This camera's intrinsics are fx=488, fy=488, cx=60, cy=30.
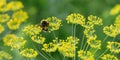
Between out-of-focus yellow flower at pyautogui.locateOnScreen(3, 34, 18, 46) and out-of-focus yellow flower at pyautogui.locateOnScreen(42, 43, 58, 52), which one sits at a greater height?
out-of-focus yellow flower at pyautogui.locateOnScreen(3, 34, 18, 46)

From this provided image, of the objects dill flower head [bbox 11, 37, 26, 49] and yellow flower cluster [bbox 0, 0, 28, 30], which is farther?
yellow flower cluster [bbox 0, 0, 28, 30]

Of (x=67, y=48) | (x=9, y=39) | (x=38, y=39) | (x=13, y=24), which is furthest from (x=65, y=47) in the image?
(x=13, y=24)

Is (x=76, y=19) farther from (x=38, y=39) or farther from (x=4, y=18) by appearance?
(x=4, y=18)

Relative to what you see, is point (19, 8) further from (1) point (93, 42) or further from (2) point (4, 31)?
(1) point (93, 42)

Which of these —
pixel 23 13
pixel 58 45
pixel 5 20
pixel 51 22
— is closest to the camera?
pixel 58 45

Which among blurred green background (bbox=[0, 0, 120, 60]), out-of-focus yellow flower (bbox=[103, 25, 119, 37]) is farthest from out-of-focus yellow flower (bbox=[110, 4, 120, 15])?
out-of-focus yellow flower (bbox=[103, 25, 119, 37])

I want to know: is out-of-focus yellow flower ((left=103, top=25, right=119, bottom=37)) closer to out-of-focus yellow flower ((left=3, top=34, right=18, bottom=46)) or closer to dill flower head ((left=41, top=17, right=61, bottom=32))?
dill flower head ((left=41, top=17, right=61, bottom=32))

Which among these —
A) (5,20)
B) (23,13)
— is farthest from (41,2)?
(5,20)

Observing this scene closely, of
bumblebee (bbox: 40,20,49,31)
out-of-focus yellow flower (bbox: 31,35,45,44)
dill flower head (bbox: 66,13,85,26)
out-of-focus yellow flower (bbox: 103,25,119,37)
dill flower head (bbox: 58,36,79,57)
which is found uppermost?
bumblebee (bbox: 40,20,49,31)
